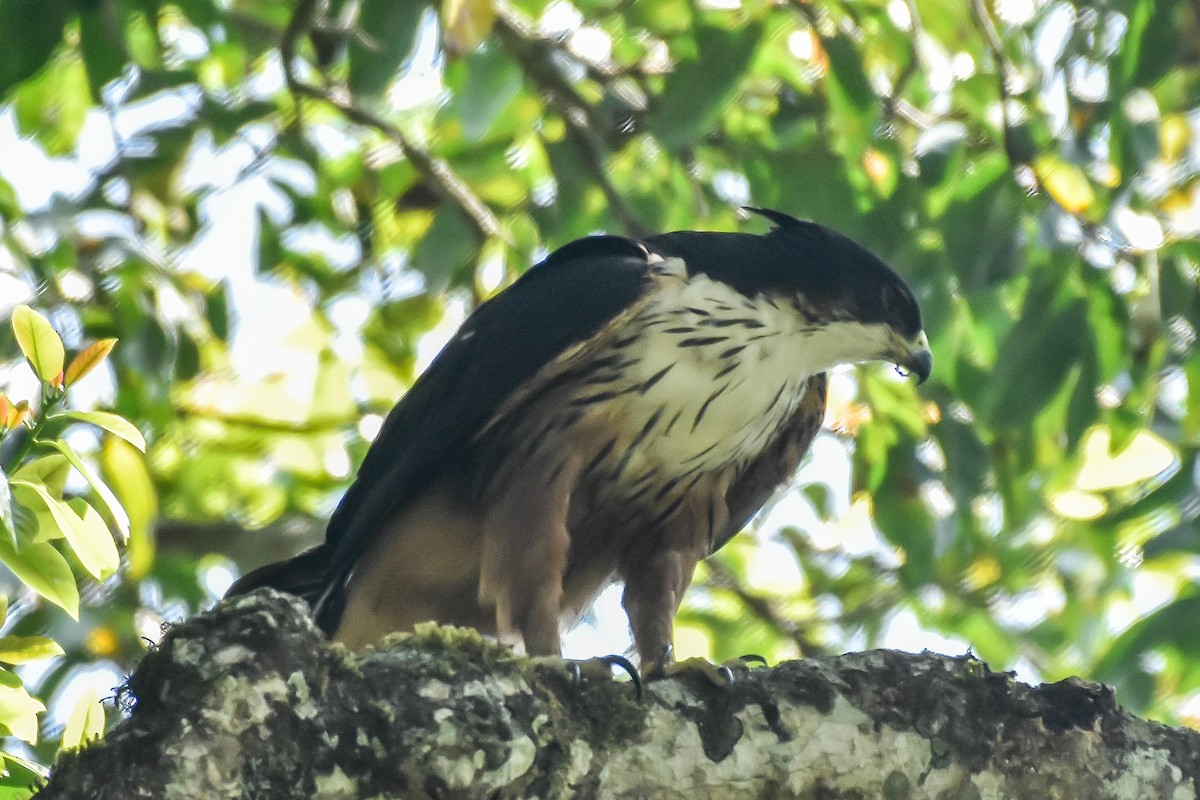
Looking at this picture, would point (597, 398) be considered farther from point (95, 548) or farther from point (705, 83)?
point (95, 548)

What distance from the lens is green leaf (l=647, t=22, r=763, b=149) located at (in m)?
4.34

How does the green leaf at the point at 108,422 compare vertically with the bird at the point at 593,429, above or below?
below

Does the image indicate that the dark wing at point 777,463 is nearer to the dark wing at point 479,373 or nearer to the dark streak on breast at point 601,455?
the dark streak on breast at point 601,455

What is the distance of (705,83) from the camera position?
14.3 ft

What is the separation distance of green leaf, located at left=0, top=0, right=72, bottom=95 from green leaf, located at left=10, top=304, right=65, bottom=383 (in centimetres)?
168

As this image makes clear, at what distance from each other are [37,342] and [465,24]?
2092 millimetres

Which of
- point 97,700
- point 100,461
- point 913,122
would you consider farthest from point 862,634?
point 97,700

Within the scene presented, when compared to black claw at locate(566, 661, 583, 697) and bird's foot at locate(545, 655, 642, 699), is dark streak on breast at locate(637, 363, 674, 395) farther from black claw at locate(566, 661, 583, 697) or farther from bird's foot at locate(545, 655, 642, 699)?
black claw at locate(566, 661, 583, 697)

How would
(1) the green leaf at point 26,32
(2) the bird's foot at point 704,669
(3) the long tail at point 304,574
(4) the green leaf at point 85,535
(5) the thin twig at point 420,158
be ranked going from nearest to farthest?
(4) the green leaf at point 85,535, (2) the bird's foot at point 704,669, (1) the green leaf at point 26,32, (3) the long tail at point 304,574, (5) the thin twig at point 420,158

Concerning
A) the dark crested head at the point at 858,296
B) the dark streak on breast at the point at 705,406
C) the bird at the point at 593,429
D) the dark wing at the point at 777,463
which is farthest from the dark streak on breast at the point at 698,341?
the dark wing at the point at 777,463

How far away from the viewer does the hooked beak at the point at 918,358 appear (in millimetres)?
4215

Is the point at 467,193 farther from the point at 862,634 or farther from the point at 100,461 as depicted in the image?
the point at 862,634

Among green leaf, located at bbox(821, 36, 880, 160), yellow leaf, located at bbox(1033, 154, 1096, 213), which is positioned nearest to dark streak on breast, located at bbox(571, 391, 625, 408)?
green leaf, located at bbox(821, 36, 880, 160)

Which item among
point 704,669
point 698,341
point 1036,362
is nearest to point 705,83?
point 698,341
